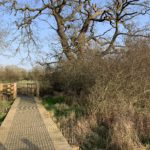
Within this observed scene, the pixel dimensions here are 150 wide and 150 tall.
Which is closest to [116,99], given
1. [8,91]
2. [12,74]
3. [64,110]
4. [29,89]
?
[64,110]

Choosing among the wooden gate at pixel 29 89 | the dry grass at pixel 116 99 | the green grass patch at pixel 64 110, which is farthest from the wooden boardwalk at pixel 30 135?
the wooden gate at pixel 29 89

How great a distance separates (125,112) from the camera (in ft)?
42.1

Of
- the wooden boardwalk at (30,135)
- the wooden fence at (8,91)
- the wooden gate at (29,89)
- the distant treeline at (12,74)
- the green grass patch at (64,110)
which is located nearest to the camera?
the wooden boardwalk at (30,135)

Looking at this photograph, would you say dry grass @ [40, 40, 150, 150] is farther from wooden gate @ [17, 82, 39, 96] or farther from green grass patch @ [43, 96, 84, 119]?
wooden gate @ [17, 82, 39, 96]

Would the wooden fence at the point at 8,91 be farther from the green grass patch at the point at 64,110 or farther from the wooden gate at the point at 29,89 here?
the green grass patch at the point at 64,110

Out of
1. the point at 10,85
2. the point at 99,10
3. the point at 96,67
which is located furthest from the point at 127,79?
the point at 99,10

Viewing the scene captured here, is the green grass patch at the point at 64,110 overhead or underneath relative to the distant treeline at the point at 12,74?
underneath


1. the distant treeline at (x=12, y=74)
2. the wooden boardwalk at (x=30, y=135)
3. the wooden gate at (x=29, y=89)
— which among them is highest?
the distant treeline at (x=12, y=74)

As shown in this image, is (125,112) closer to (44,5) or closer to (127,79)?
(127,79)

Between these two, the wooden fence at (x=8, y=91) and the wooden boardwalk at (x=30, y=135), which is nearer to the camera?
the wooden boardwalk at (x=30, y=135)

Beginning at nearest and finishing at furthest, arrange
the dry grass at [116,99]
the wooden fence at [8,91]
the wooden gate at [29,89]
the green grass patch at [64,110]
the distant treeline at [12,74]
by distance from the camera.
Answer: the dry grass at [116,99], the green grass patch at [64,110], the wooden fence at [8,91], the wooden gate at [29,89], the distant treeline at [12,74]

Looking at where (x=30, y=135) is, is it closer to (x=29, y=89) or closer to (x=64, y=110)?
(x=64, y=110)

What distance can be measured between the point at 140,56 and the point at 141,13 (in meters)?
18.8

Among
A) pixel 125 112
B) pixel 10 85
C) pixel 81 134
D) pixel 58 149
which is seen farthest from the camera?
pixel 10 85
